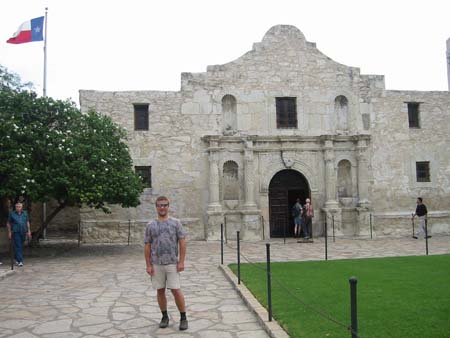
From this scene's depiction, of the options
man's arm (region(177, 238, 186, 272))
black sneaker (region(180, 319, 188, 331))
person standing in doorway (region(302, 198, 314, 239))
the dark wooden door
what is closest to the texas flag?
the dark wooden door

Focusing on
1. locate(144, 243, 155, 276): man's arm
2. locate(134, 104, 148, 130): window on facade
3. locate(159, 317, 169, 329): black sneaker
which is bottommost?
locate(159, 317, 169, 329): black sneaker

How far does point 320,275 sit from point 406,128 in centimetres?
1239

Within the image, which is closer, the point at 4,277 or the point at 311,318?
the point at 311,318

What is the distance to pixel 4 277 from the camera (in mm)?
10453

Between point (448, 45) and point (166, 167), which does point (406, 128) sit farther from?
point (166, 167)

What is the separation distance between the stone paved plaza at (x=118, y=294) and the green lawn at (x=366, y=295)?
0.59 m

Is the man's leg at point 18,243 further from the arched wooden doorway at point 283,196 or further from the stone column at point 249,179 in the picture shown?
the arched wooden doorway at point 283,196

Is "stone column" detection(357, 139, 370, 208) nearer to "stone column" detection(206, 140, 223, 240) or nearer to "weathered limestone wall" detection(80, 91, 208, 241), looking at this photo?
"stone column" detection(206, 140, 223, 240)

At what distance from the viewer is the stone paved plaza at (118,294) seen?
6301mm

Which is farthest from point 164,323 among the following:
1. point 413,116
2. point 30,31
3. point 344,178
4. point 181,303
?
point 30,31

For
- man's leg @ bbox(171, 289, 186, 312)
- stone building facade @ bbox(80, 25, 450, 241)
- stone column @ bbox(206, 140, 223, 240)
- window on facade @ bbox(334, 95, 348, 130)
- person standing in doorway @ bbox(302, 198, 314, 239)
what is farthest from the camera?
window on facade @ bbox(334, 95, 348, 130)

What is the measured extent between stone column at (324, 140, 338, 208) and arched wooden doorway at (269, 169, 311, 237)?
82 centimetres

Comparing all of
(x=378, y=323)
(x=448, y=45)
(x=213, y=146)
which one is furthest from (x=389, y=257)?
(x=448, y=45)

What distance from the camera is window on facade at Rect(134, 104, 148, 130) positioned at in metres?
18.7
